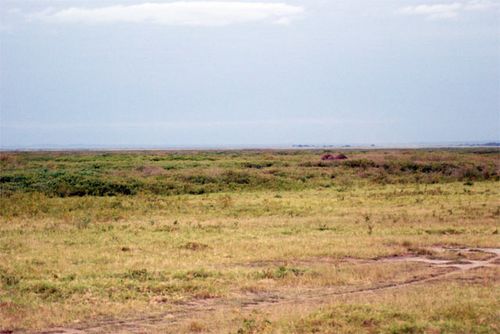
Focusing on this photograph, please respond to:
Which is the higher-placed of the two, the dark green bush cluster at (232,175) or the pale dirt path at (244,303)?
the dark green bush cluster at (232,175)

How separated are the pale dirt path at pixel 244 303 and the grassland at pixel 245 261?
0.14 feet

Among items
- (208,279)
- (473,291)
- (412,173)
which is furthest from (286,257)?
(412,173)

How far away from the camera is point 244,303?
610 inches

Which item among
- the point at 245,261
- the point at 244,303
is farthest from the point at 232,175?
the point at 244,303

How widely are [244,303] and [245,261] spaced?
5254 millimetres

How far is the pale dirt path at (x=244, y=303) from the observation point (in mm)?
13359

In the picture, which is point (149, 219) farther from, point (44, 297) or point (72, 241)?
point (44, 297)

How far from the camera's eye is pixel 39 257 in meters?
21.3

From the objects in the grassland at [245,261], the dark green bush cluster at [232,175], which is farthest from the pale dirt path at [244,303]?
the dark green bush cluster at [232,175]

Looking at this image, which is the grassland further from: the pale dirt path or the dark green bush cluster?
the dark green bush cluster

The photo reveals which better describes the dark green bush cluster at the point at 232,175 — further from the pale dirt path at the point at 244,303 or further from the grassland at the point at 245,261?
the pale dirt path at the point at 244,303

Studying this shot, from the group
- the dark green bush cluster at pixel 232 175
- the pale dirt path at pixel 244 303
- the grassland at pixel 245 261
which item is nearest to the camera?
the pale dirt path at pixel 244 303

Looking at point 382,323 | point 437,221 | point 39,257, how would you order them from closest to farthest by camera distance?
1. point 382,323
2. point 39,257
3. point 437,221

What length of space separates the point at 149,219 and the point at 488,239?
47.5 feet
